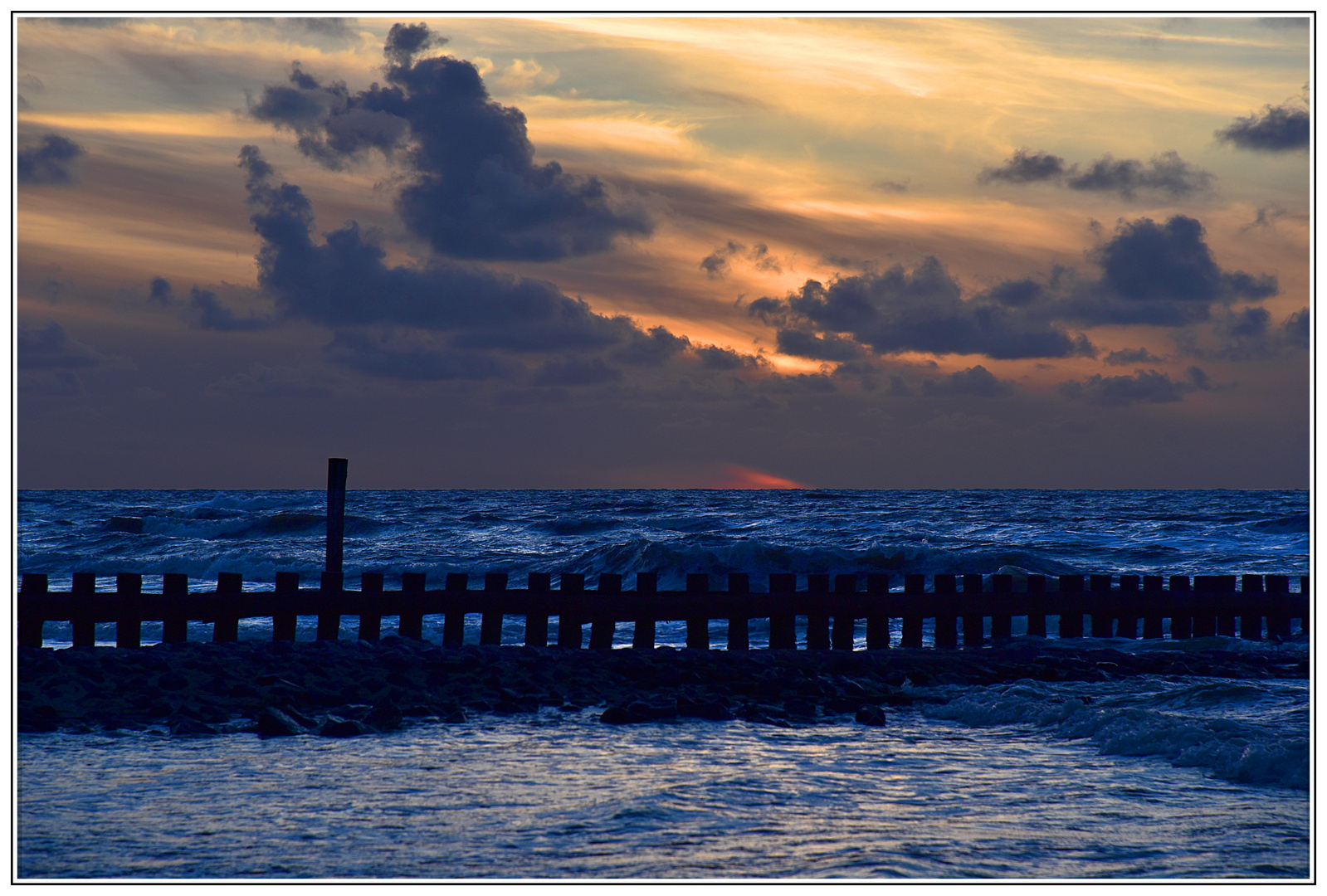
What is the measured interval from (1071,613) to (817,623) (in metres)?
3.21

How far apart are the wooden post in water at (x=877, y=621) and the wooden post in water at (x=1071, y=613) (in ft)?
6.98

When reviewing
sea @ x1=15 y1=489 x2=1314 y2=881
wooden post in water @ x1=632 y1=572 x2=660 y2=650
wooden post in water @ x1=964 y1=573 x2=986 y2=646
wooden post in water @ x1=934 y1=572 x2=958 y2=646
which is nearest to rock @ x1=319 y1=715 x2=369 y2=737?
sea @ x1=15 y1=489 x2=1314 y2=881

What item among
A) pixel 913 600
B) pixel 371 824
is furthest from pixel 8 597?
pixel 913 600

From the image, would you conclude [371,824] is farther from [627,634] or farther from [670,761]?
[627,634]

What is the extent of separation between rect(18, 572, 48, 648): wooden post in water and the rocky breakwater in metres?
0.75

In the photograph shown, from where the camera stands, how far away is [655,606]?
1098cm

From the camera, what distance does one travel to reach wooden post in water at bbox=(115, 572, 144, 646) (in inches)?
394

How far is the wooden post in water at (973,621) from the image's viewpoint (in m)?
12.1

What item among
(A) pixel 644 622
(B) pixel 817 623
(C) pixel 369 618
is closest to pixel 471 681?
(C) pixel 369 618

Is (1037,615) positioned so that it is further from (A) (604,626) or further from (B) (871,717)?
(B) (871,717)

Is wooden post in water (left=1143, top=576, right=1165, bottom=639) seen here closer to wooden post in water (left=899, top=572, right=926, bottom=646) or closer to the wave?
wooden post in water (left=899, top=572, right=926, bottom=646)

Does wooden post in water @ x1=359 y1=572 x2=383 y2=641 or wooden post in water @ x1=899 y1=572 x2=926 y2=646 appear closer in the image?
wooden post in water @ x1=359 y1=572 x2=383 y2=641

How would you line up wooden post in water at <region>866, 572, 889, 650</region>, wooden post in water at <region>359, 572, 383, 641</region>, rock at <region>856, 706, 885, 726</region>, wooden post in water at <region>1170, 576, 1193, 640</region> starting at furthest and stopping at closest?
wooden post in water at <region>1170, 576, 1193, 640</region>, wooden post in water at <region>866, 572, 889, 650</region>, wooden post in water at <region>359, 572, 383, 641</region>, rock at <region>856, 706, 885, 726</region>

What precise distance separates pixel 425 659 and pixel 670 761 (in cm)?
345
